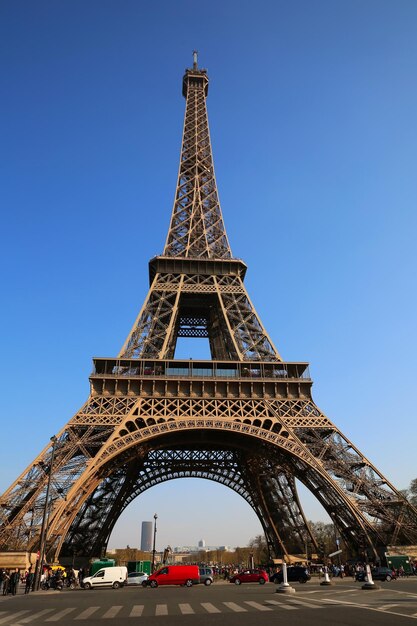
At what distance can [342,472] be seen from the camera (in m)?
34.8

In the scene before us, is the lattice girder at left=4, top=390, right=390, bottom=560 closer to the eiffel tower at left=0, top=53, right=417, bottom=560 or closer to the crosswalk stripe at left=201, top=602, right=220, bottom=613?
the eiffel tower at left=0, top=53, right=417, bottom=560

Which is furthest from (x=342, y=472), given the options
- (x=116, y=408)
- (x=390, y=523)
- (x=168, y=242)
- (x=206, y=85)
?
(x=206, y=85)

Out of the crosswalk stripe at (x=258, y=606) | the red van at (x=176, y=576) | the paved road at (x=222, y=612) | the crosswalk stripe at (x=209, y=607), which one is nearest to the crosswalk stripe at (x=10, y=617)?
the paved road at (x=222, y=612)

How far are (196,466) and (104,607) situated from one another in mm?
35710

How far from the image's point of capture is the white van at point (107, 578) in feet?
100

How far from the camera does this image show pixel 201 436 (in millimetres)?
43031

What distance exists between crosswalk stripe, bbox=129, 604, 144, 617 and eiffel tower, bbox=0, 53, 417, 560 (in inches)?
399

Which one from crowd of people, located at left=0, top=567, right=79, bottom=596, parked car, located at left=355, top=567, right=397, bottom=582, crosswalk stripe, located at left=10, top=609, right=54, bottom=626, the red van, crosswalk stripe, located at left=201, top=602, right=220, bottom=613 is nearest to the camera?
crosswalk stripe, located at left=10, top=609, right=54, bottom=626

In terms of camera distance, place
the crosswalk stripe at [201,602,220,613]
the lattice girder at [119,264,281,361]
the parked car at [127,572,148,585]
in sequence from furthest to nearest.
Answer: the lattice girder at [119,264,281,361], the parked car at [127,572,148,585], the crosswalk stripe at [201,602,220,613]

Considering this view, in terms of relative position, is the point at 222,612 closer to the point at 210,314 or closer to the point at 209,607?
the point at 209,607

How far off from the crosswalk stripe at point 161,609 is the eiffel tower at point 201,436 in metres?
11.0

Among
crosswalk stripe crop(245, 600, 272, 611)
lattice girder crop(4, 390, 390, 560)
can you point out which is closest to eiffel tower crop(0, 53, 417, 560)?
lattice girder crop(4, 390, 390, 560)

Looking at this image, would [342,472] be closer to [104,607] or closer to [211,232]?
[104,607]

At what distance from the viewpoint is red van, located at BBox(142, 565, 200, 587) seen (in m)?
29.9
